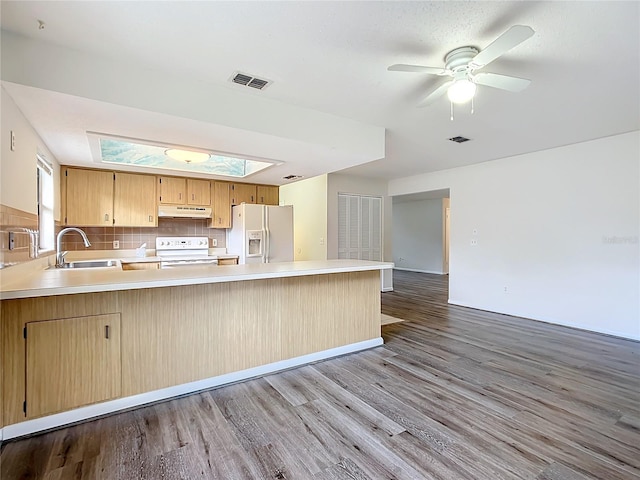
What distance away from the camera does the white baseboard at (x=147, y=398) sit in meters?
1.91

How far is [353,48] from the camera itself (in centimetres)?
204

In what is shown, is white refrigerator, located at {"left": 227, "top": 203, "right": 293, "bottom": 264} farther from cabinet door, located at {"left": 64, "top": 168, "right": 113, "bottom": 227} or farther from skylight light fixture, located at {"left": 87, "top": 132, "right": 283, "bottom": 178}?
cabinet door, located at {"left": 64, "top": 168, "right": 113, "bottom": 227}

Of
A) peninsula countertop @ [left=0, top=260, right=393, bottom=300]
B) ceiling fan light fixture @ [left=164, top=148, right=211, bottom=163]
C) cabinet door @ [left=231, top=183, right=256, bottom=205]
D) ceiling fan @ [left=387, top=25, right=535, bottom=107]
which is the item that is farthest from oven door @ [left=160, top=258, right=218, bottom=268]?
ceiling fan @ [left=387, top=25, right=535, bottom=107]

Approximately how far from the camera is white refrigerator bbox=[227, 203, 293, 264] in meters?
4.86

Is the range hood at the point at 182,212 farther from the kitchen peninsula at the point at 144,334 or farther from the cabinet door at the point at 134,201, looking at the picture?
the kitchen peninsula at the point at 144,334

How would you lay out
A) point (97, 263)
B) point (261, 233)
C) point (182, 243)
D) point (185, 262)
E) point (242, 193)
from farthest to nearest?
1. point (242, 193)
2. point (182, 243)
3. point (261, 233)
4. point (185, 262)
5. point (97, 263)

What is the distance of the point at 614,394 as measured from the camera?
245 centimetres

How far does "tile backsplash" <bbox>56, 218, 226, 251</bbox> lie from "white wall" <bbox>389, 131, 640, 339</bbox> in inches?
172

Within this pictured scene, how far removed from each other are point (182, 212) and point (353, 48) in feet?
12.2

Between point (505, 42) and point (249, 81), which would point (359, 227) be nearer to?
point (249, 81)

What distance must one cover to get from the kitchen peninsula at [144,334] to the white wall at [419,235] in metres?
7.10

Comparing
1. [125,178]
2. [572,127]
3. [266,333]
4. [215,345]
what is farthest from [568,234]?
[125,178]

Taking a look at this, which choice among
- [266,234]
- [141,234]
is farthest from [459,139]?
[141,234]

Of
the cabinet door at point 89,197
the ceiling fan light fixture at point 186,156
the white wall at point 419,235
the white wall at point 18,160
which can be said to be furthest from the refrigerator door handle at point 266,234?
the white wall at point 419,235
